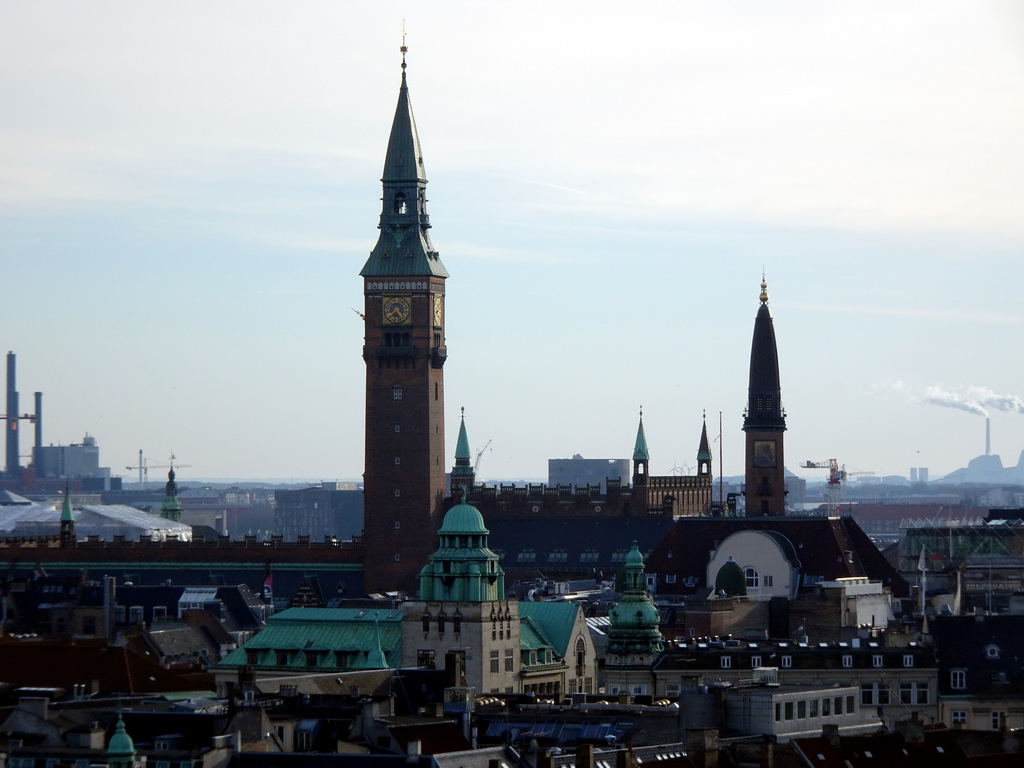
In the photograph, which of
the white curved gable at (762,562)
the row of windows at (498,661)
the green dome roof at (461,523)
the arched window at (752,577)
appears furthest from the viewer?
the white curved gable at (762,562)

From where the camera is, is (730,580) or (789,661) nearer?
(789,661)

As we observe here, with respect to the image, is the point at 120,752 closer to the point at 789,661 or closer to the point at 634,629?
the point at 789,661

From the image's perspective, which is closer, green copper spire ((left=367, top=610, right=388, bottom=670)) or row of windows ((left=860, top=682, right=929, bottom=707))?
row of windows ((left=860, top=682, right=929, bottom=707))

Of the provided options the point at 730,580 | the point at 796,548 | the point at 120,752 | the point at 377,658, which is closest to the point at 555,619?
the point at 377,658

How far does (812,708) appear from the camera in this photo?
110 metres

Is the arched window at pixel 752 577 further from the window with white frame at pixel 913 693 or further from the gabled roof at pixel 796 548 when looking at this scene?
the window with white frame at pixel 913 693

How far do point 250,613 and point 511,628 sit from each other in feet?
150

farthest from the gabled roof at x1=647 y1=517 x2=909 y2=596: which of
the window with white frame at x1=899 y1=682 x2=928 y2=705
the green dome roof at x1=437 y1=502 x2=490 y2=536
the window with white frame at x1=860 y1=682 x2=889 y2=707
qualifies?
the window with white frame at x1=860 y1=682 x2=889 y2=707

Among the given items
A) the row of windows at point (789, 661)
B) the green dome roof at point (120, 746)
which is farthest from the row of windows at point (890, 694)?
the green dome roof at point (120, 746)

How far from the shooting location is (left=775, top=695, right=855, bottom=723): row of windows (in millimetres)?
106381

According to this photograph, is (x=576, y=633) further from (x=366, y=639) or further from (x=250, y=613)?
(x=250, y=613)

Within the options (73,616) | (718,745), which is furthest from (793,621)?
(718,745)

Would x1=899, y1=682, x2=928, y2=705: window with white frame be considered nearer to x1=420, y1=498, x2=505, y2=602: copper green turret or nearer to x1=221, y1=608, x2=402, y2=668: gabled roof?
x1=420, y1=498, x2=505, y2=602: copper green turret

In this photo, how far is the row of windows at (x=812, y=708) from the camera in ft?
349
